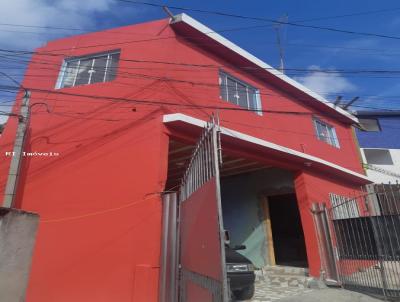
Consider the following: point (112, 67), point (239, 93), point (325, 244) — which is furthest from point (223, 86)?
point (325, 244)

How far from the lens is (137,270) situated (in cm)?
557

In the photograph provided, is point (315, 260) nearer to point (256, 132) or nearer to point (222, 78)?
point (256, 132)

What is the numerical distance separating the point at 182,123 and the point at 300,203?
15.1 ft

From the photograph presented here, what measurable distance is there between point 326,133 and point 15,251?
36.4 feet

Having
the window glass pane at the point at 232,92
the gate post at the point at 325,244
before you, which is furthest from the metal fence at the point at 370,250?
the window glass pane at the point at 232,92

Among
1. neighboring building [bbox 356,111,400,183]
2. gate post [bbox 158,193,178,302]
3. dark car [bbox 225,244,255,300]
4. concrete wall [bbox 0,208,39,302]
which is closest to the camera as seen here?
concrete wall [bbox 0,208,39,302]

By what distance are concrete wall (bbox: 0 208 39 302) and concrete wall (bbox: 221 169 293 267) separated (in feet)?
23.9

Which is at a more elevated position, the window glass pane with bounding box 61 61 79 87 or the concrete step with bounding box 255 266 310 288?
the window glass pane with bounding box 61 61 79 87

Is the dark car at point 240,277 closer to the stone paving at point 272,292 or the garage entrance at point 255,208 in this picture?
the stone paving at point 272,292

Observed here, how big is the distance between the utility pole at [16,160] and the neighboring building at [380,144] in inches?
516

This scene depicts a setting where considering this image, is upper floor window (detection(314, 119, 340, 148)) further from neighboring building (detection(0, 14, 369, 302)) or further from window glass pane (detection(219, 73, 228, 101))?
window glass pane (detection(219, 73, 228, 101))

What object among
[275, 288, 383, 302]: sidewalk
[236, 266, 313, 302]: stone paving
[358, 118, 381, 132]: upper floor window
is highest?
[358, 118, 381, 132]: upper floor window

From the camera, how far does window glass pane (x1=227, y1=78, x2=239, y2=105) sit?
29.4 ft

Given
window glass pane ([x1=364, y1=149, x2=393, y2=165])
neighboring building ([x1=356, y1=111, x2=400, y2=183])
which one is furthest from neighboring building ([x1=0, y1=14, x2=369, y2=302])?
window glass pane ([x1=364, y1=149, x2=393, y2=165])
